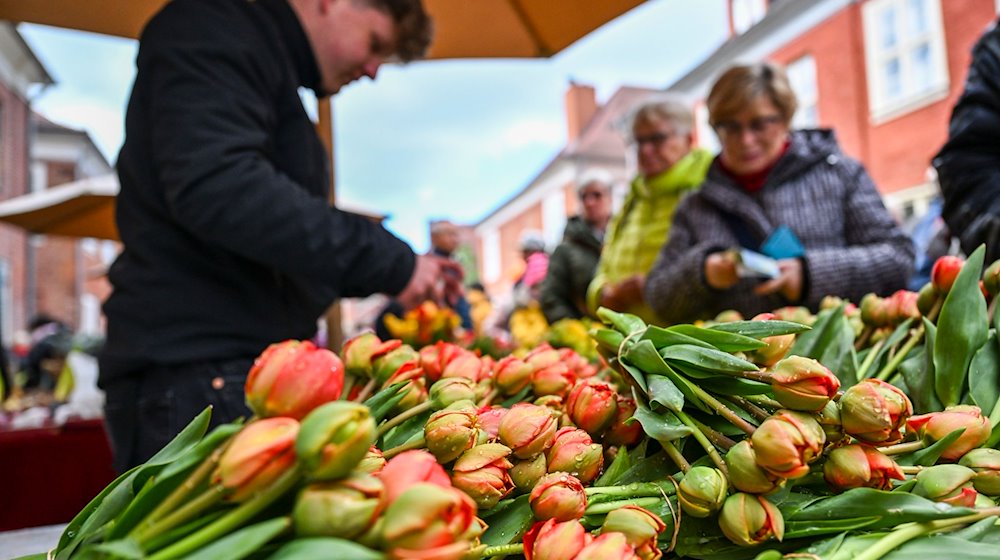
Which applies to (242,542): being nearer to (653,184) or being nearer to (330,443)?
(330,443)

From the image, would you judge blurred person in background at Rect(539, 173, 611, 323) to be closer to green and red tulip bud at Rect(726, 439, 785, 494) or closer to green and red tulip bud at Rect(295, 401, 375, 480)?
green and red tulip bud at Rect(726, 439, 785, 494)

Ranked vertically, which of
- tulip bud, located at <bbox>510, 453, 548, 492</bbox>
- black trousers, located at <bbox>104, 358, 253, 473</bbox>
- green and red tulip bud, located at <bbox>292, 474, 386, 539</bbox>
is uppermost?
green and red tulip bud, located at <bbox>292, 474, 386, 539</bbox>

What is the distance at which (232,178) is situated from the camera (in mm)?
1145

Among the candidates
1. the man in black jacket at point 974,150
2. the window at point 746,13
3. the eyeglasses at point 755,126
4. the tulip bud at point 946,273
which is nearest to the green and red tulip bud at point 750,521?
the tulip bud at point 946,273

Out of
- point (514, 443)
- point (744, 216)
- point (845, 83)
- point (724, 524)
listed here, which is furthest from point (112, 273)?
point (845, 83)

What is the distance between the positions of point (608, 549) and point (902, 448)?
10.8 inches

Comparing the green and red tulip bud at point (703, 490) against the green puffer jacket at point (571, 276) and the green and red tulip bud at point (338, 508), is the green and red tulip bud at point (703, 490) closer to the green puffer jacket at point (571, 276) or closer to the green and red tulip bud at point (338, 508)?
the green and red tulip bud at point (338, 508)

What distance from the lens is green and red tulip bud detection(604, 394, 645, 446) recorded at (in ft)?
2.04

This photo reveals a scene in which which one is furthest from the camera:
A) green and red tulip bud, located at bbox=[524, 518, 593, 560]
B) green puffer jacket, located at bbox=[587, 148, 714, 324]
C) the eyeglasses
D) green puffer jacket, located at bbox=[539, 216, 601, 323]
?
green puffer jacket, located at bbox=[539, 216, 601, 323]

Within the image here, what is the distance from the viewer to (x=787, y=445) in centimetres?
46

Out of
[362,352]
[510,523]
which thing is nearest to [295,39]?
[362,352]

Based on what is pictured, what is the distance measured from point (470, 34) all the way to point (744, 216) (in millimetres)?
1201

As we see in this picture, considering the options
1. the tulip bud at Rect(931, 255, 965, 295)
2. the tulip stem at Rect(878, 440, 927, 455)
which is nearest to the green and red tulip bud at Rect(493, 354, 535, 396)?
the tulip stem at Rect(878, 440, 927, 455)

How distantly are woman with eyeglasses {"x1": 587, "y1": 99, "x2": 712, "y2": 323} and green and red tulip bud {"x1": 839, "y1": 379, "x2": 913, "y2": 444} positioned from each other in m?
1.83
